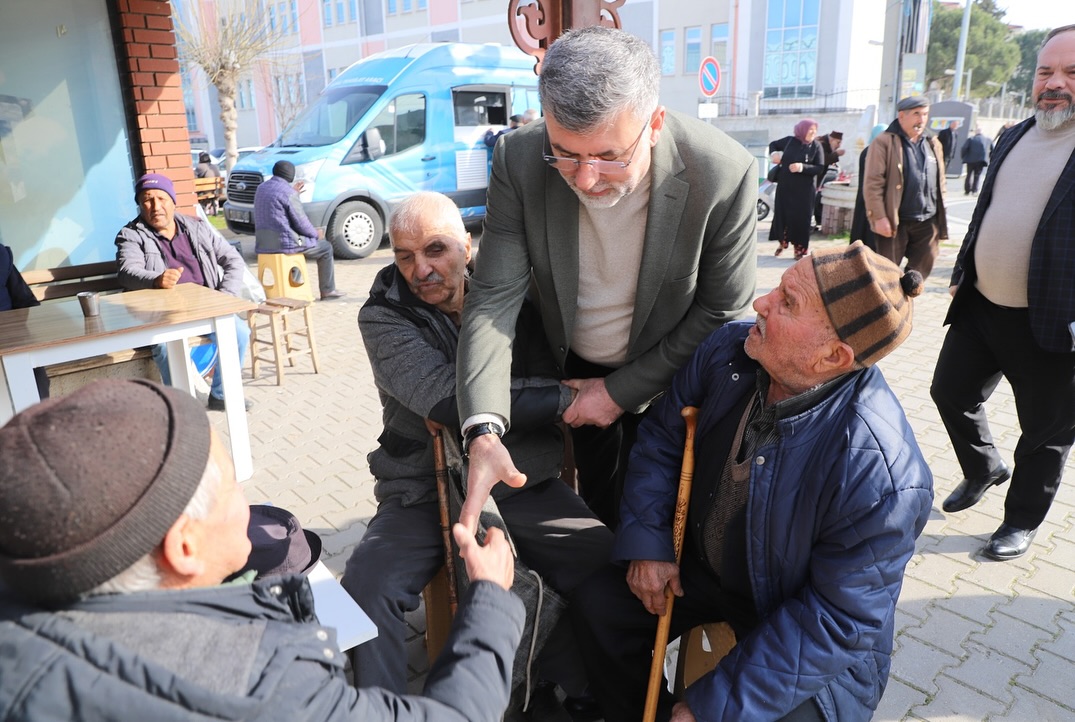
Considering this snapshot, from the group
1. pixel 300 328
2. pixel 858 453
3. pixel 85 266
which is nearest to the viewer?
pixel 858 453

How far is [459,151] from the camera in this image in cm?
1247

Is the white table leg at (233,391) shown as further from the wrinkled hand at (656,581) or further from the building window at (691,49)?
the building window at (691,49)

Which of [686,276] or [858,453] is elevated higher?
[686,276]

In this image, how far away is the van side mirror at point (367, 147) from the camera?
11.5 m

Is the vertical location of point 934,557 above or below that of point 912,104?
below

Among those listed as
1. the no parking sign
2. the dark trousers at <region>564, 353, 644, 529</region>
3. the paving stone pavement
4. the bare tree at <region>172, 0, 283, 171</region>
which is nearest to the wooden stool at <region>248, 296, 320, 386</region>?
the paving stone pavement

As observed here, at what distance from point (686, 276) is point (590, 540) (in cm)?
87

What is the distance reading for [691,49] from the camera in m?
29.7

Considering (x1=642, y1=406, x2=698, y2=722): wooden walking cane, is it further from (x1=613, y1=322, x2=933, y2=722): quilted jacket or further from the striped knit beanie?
the striped knit beanie

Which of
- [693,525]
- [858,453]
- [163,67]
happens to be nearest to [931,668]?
[693,525]

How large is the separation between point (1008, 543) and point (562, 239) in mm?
2596

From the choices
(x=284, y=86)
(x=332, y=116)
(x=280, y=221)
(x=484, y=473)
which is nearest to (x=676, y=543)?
(x=484, y=473)

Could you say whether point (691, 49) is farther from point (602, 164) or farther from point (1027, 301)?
point (602, 164)

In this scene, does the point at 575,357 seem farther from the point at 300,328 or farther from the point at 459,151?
the point at 459,151
